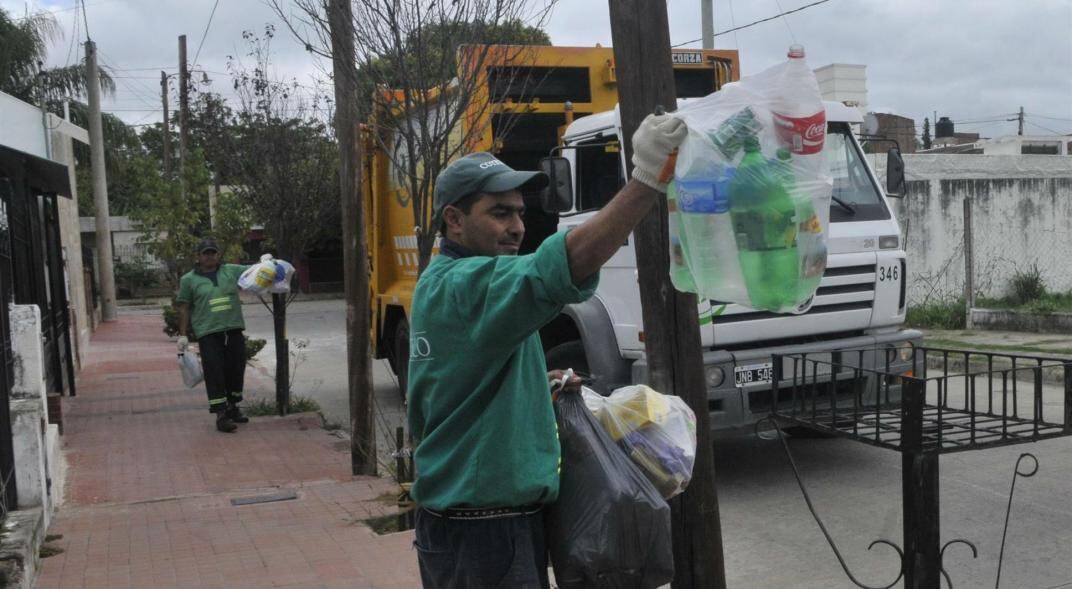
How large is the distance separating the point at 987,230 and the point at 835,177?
10.7 metres

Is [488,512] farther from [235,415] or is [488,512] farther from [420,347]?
[235,415]

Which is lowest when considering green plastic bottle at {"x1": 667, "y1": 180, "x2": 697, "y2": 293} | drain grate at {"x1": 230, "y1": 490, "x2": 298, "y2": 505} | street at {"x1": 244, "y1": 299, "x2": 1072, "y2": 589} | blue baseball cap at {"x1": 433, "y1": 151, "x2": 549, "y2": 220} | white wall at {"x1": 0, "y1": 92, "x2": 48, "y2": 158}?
street at {"x1": 244, "y1": 299, "x2": 1072, "y2": 589}

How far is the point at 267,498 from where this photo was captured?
738cm

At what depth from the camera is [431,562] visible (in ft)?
8.78

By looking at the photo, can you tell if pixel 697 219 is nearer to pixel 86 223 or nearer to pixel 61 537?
pixel 61 537

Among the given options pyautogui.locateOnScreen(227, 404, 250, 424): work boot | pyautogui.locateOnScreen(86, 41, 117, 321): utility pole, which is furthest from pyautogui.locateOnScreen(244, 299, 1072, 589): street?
pyautogui.locateOnScreen(86, 41, 117, 321): utility pole

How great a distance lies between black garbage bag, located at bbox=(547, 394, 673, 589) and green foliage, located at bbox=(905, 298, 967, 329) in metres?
13.3

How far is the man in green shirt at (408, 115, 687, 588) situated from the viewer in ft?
7.48

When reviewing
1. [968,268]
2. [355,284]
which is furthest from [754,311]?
[968,268]

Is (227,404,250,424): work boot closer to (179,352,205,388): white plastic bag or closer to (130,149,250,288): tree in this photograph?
(179,352,205,388): white plastic bag

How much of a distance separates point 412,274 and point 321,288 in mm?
30071

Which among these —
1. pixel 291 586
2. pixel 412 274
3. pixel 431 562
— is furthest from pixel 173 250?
pixel 431 562

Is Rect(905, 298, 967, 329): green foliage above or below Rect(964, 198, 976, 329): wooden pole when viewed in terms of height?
below

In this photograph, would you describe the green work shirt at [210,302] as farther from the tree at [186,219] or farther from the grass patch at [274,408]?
the tree at [186,219]
